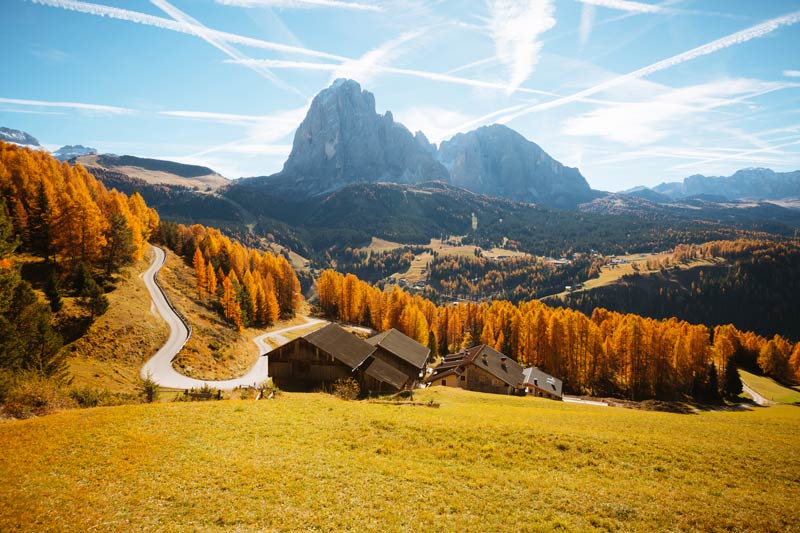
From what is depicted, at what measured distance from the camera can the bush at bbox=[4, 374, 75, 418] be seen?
2247 cm

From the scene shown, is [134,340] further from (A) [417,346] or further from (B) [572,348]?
(B) [572,348]

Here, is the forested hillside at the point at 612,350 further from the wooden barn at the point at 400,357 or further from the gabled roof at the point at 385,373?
the gabled roof at the point at 385,373

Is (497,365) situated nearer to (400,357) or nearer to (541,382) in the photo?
(541,382)

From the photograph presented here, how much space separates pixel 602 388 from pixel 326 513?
7903cm

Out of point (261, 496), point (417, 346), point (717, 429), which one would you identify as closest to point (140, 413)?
point (261, 496)

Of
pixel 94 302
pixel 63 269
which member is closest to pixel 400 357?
pixel 94 302

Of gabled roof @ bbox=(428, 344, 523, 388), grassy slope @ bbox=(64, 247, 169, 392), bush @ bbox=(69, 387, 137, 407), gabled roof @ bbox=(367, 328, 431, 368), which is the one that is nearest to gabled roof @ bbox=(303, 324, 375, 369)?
gabled roof @ bbox=(367, 328, 431, 368)

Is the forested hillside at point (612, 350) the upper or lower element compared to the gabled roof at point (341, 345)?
lower

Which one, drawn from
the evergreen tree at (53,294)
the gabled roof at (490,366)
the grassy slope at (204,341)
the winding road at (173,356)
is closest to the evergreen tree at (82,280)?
the evergreen tree at (53,294)

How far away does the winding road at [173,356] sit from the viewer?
149 feet

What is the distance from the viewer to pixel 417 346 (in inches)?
2667

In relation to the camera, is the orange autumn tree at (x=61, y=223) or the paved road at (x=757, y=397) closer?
the orange autumn tree at (x=61, y=223)

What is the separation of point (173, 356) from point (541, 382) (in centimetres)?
6116

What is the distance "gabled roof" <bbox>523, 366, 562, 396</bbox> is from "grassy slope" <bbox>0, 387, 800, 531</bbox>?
1581 inches
